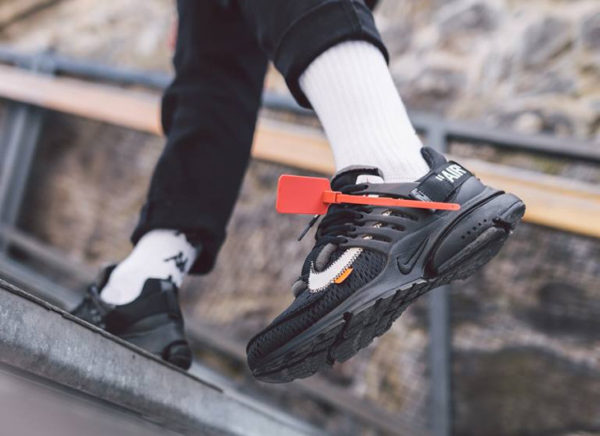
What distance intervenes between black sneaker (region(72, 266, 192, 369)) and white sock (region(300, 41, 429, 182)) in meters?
0.29

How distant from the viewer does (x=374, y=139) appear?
675 millimetres

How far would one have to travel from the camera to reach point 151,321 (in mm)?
768

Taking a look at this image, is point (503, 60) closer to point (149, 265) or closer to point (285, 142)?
point (285, 142)

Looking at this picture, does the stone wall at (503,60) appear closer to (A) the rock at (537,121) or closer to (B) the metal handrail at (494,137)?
(A) the rock at (537,121)

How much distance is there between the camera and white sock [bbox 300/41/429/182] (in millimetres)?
659

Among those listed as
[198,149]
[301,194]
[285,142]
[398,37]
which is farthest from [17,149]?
[301,194]

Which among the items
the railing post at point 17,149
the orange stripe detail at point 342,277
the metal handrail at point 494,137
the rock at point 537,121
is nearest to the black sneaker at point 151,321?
the orange stripe detail at point 342,277

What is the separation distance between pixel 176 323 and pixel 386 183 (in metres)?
0.33

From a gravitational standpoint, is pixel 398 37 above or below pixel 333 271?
above

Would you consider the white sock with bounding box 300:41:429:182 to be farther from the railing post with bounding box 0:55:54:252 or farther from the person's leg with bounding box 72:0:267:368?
the railing post with bounding box 0:55:54:252

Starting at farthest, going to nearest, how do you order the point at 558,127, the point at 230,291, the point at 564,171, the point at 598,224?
the point at 230,291
the point at 558,127
the point at 564,171
the point at 598,224

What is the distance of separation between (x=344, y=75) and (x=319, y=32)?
0.17 feet

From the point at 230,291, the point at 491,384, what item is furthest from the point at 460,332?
the point at 230,291

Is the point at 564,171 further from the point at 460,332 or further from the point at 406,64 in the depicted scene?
the point at 406,64
